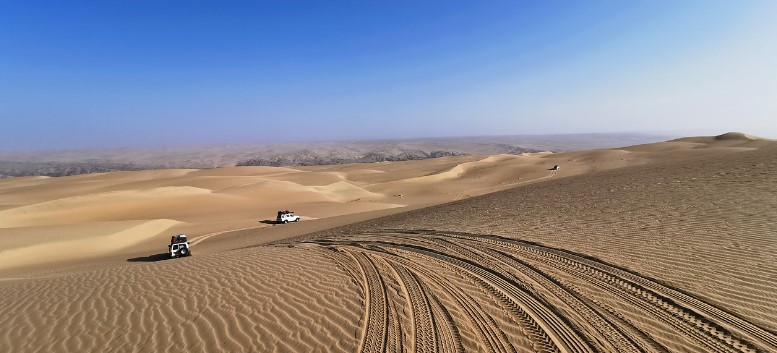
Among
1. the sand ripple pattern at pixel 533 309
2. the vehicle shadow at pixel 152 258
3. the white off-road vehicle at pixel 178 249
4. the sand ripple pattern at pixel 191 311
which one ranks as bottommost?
the vehicle shadow at pixel 152 258

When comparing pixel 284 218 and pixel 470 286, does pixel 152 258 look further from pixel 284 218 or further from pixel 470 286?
pixel 470 286

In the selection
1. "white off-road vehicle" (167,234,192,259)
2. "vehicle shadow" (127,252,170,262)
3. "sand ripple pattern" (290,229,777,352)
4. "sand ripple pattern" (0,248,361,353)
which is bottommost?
"vehicle shadow" (127,252,170,262)

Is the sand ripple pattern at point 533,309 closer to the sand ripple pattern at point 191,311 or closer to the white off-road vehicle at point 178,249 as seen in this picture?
the sand ripple pattern at point 191,311

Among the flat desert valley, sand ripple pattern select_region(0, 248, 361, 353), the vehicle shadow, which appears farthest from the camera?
the vehicle shadow

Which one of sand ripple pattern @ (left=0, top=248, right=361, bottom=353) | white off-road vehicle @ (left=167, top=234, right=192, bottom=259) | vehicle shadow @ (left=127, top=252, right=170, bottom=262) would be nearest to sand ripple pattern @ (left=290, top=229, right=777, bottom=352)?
sand ripple pattern @ (left=0, top=248, right=361, bottom=353)

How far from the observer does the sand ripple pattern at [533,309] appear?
14.8 feet

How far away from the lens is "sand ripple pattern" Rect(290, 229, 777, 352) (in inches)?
178

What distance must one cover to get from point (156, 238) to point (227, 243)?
488 centimetres

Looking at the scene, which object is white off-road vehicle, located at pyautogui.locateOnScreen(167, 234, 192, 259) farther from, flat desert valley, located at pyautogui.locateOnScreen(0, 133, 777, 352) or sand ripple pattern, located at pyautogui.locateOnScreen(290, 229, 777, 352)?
sand ripple pattern, located at pyautogui.locateOnScreen(290, 229, 777, 352)

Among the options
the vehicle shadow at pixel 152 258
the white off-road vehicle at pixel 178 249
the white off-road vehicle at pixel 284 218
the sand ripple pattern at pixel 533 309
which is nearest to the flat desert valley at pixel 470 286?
the sand ripple pattern at pixel 533 309

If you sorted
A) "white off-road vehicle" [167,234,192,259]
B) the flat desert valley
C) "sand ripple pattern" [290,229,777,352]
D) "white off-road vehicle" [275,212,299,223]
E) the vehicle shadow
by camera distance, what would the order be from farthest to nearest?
"white off-road vehicle" [275,212,299,223] → the vehicle shadow → "white off-road vehicle" [167,234,192,259] → the flat desert valley → "sand ripple pattern" [290,229,777,352]

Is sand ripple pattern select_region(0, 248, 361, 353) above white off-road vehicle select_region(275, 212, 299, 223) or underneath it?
above

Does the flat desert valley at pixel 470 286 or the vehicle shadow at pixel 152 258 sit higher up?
the flat desert valley at pixel 470 286

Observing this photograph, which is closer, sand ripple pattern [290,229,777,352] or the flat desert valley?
sand ripple pattern [290,229,777,352]
